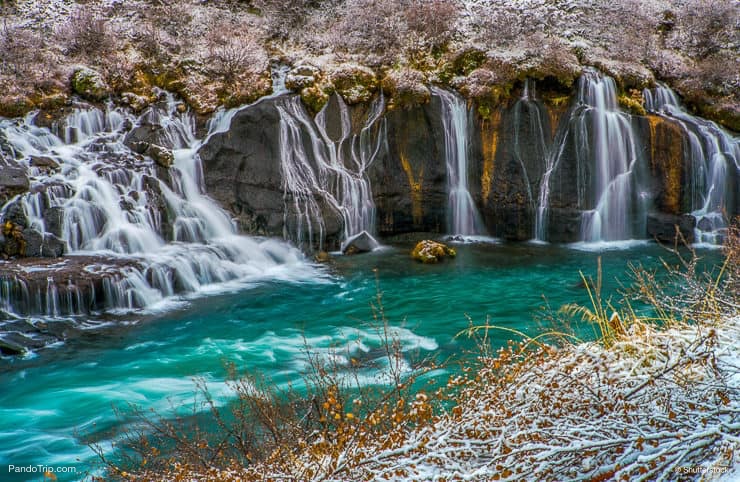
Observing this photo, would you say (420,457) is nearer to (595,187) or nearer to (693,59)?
(595,187)

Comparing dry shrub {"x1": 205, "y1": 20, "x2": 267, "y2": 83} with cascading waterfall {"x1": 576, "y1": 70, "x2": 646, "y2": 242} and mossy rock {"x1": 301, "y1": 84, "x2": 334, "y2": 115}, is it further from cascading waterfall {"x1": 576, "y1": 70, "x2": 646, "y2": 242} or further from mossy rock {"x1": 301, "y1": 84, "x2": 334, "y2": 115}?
cascading waterfall {"x1": 576, "y1": 70, "x2": 646, "y2": 242}

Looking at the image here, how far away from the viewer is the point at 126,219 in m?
12.7

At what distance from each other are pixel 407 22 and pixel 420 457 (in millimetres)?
18564

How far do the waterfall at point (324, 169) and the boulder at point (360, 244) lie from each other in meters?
0.17

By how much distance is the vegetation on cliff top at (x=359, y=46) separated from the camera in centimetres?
1598

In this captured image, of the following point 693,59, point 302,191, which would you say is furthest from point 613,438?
point 693,59

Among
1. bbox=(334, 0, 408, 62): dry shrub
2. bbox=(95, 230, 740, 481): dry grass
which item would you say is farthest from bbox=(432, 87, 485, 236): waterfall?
bbox=(95, 230, 740, 481): dry grass

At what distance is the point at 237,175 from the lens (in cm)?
1480

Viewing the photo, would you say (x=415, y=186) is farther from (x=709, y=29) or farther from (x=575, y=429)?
(x=575, y=429)

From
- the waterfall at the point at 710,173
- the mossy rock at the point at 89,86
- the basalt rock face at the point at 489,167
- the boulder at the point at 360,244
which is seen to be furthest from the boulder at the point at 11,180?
the waterfall at the point at 710,173

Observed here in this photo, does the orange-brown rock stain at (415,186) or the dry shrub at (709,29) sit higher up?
the dry shrub at (709,29)

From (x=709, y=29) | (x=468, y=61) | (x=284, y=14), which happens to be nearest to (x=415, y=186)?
(x=468, y=61)

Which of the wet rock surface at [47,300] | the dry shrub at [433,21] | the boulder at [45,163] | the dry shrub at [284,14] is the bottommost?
the wet rock surface at [47,300]

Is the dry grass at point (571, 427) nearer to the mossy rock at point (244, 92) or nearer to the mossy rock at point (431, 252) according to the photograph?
the mossy rock at point (431, 252)
